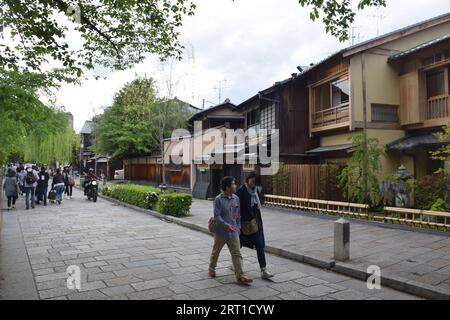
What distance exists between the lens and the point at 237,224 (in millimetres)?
5676

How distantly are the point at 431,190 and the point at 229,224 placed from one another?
7768mm

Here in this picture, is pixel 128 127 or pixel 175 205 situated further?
pixel 128 127

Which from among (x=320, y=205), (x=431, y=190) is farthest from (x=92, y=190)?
(x=431, y=190)

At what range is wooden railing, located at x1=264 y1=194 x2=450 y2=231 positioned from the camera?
9.28 metres

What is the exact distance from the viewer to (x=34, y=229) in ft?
34.6

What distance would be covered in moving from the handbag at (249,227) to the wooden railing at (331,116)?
11036mm

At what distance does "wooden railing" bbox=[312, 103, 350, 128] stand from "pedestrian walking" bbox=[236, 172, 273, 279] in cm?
1076

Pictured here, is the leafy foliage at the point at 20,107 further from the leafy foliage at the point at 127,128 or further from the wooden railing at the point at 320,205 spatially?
the leafy foliage at the point at 127,128

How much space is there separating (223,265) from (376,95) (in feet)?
37.8

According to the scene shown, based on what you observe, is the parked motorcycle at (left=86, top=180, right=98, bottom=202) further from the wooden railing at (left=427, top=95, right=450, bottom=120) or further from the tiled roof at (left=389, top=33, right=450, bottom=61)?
the wooden railing at (left=427, top=95, right=450, bottom=120)

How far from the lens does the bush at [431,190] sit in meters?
10.0

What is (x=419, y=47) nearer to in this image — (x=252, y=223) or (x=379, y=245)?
(x=379, y=245)

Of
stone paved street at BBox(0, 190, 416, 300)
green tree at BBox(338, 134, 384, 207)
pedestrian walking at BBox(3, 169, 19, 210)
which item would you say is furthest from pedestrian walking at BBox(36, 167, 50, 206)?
green tree at BBox(338, 134, 384, 207)

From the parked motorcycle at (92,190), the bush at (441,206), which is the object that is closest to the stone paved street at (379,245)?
the bush at (441,206)
